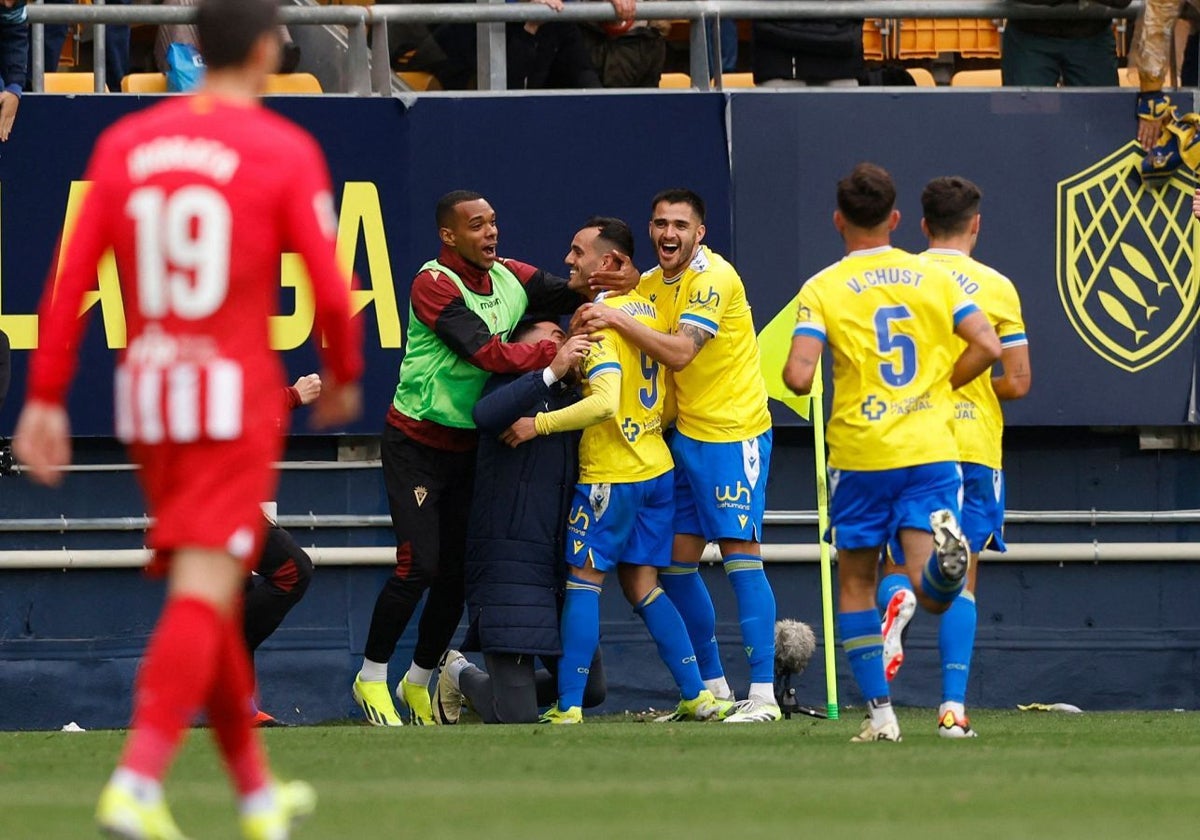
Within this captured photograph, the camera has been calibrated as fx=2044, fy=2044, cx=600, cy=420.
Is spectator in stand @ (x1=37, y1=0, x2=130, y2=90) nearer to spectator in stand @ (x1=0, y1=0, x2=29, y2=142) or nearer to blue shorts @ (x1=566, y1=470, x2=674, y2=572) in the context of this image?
spectator in stand @ (x1=0, y1=0, x2=29, y2=142)

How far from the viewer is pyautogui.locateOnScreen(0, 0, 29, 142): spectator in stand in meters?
10.5

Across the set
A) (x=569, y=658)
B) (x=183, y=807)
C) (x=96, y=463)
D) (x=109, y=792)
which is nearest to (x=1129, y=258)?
(x=569, y=658)

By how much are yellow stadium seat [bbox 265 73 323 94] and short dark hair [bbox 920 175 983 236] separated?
15.1 feet

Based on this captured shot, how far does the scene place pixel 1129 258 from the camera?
37.3ft

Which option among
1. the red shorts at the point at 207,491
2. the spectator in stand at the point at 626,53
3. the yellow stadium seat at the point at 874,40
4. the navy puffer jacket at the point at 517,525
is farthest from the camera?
the yellow stadium seat at the point at 874,40

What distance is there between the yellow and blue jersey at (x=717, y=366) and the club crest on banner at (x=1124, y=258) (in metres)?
2.62

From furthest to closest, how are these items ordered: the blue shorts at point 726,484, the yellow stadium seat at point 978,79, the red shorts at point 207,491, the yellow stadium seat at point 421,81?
the yellow stadium seat at point 978,79, the yellow stadium seat at point 421,81, the blue shorts at point 726,484, the red shorts at point 207,491

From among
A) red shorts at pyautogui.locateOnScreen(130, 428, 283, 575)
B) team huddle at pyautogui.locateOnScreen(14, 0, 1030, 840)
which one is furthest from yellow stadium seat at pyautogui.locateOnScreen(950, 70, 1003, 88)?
red shorts at pyautogui.locateOnScreen(130, 428, 283, 575)

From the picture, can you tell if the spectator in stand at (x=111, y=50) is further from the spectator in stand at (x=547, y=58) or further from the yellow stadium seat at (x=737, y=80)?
the yellow stadium seat at (x=737, y=80)

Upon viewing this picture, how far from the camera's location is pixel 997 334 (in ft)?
25.6

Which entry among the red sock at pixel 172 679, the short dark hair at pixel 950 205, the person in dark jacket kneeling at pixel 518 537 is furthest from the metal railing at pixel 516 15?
the red sock at pixel 172 679

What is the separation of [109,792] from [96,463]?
23.8 feet

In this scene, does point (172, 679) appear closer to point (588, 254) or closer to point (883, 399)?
point (883, 399)

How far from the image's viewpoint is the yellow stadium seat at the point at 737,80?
12039 mm
